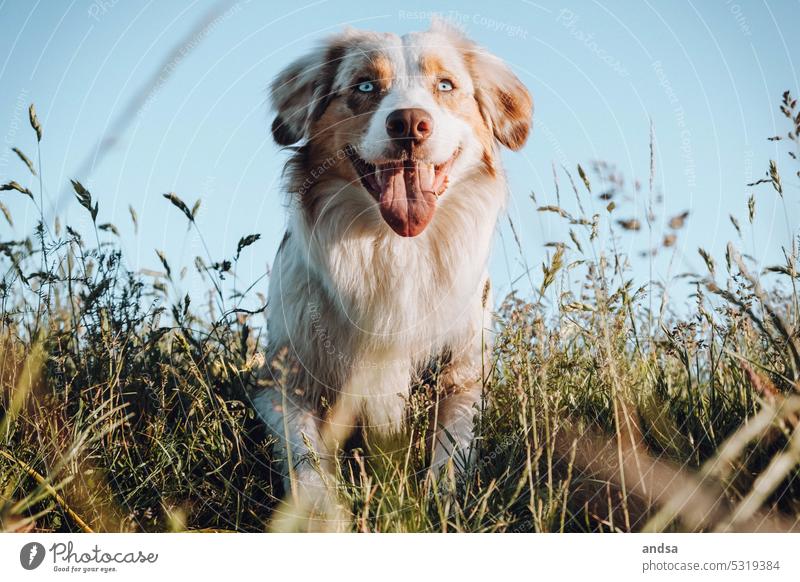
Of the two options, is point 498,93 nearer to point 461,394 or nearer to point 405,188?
point 405,188

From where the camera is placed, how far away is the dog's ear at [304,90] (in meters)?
3.16

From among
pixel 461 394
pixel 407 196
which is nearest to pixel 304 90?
pixel 407 196

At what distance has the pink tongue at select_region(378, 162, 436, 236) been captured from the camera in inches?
111

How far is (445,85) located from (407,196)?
0.50m

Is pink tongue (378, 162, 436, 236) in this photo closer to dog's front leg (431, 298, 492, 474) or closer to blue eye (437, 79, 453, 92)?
blue eye (437, 79, 453, 92)

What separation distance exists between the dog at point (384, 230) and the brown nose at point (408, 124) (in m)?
0.02

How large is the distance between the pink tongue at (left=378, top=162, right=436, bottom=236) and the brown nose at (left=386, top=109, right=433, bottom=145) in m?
0.13

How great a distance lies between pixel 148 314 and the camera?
2.75 meters

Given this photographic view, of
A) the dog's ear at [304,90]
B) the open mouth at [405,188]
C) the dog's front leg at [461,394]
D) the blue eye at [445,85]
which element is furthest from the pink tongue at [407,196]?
the dog's ear at [304,90]

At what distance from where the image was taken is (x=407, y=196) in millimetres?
2875

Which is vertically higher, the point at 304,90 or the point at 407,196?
the point at 304,90
